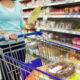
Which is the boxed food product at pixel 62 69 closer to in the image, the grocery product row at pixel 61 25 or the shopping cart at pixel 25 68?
the shopping cart at pixel 25 68

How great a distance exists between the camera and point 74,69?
101 cm

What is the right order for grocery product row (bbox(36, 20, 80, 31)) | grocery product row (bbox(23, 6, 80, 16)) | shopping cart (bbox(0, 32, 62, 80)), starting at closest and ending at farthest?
shopping cart (bbox(0, 32, 62, 80)) < grocery product row (bbox(23, 6, 80, 16)) < grocery product row (bbox(36, 20, 80, 31))

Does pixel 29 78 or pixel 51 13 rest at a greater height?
pixel 51 13

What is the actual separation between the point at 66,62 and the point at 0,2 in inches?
39.5

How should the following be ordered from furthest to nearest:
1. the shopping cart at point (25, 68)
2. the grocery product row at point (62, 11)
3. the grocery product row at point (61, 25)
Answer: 1. the grocery product row at point (61, 25)
2. the grocery product row at point (62, 11)
3. the shopping cart at point (25, 68)

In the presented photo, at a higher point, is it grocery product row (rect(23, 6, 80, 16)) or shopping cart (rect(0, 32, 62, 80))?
grocery product row (rect(23, 6, 80, 16))

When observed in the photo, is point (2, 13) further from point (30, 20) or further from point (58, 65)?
point (58, 65)

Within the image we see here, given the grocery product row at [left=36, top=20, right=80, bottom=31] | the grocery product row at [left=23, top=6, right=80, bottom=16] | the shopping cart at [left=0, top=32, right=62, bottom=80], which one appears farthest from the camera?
the grocery product row at [left=36, top=20, right=80, bottom=31]

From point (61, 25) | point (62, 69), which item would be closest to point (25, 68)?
point (62, 69)

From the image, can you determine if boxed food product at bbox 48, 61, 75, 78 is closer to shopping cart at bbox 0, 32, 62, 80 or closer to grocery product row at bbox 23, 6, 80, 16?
shopping cart at bbox 0, 32, 62, 80

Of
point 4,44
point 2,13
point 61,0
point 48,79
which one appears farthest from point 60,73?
point 61,0

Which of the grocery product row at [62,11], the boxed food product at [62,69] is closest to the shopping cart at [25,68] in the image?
the boxed food product at [62,69]

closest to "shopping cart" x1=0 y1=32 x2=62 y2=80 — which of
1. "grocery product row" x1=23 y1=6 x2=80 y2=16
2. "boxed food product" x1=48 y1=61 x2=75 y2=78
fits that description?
"boxed food product" x1=48 y1=61 x2=75 y2=78

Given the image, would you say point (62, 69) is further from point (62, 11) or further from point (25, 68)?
point (62, 11)
